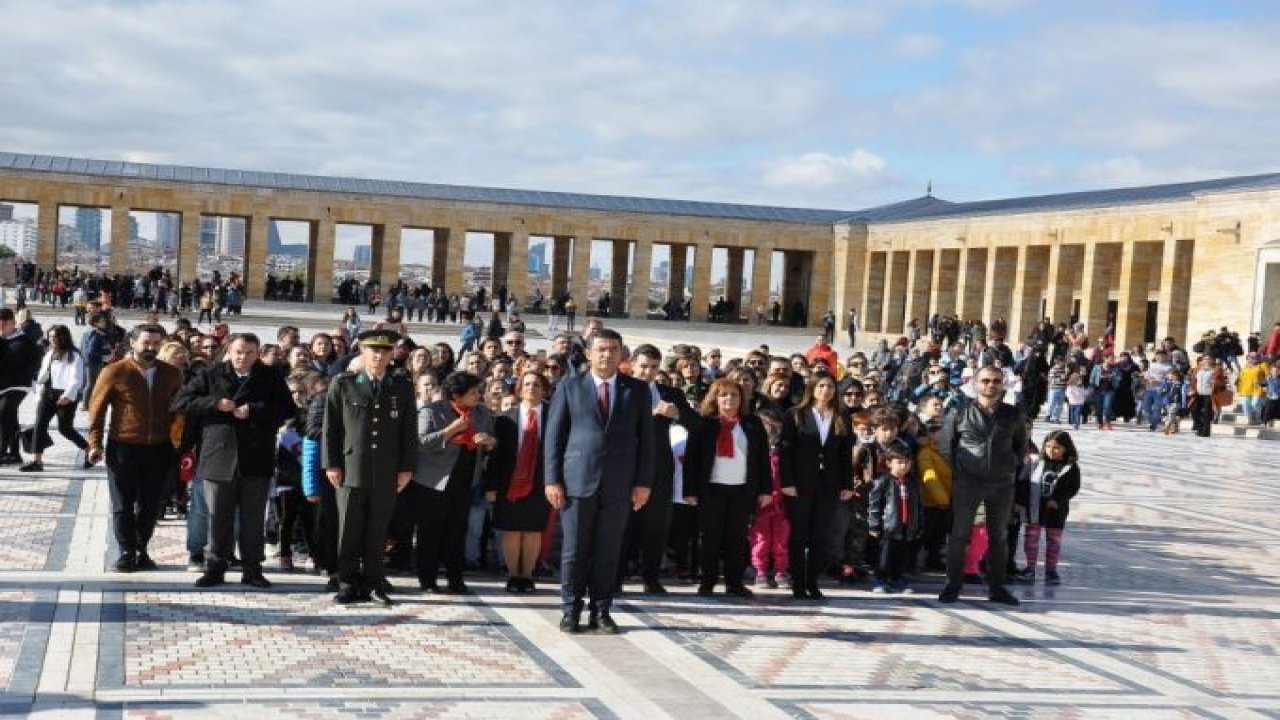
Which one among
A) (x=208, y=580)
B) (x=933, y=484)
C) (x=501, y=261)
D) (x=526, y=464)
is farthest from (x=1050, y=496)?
(x=501, y=261)

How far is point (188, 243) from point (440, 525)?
46.2 m

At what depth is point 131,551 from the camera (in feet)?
29.1

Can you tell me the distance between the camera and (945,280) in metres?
49.2

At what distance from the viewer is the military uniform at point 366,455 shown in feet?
26.9

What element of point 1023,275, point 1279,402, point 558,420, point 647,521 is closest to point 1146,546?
point 647,521

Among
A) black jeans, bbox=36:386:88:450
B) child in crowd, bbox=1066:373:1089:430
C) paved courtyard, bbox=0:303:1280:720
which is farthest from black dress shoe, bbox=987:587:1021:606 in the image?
child in crowd, bbox=1066:373:1089:430

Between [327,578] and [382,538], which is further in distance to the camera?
[327,578]

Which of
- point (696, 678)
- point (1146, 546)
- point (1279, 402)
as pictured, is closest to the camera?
point (696, 678)

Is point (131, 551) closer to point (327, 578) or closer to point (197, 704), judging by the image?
point (327, 578)

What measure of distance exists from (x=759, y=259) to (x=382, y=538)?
4952cm

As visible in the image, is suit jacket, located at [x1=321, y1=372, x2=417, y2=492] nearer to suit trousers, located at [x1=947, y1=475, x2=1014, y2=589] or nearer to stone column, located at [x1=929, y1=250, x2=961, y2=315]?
suit trousers, located at [x1=947, y1=475, x2=1014, y2=589]

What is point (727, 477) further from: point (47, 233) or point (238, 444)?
point (47, 233)

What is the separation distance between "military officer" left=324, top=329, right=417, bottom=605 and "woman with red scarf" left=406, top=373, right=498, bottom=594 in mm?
526

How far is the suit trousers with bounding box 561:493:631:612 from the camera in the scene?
313 inches
